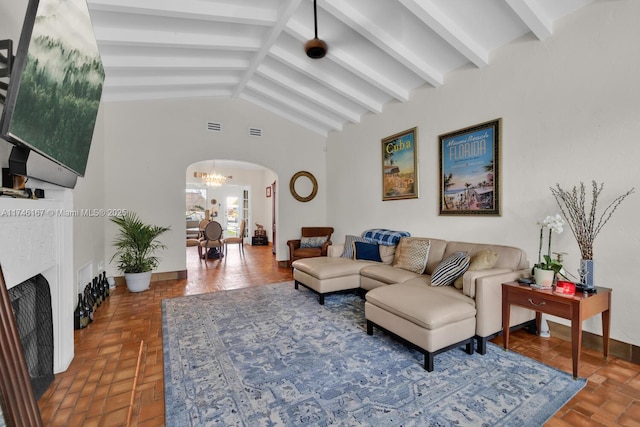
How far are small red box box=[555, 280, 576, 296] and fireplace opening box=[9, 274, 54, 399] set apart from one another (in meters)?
3.65

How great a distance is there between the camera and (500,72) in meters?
3.02

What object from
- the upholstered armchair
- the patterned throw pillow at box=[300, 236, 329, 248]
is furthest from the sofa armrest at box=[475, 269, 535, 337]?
the patterned throw pillow at box=[300, 236, 329, 248]

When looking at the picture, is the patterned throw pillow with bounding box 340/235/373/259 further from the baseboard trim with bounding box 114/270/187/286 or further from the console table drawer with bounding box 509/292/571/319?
the baseboard trim with bounding box 114/270/187/286

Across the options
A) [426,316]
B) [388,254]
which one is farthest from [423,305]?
[388,254]

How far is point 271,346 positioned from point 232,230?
880cm

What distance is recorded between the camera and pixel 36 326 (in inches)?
77.1

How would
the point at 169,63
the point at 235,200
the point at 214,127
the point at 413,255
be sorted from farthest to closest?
the point at 235,200 → the point at 214,127 → the point at 169,63 → the point at 413,255

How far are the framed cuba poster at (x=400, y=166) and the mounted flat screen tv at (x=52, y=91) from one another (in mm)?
3643

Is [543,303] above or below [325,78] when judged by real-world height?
below

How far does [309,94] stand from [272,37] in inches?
56.5

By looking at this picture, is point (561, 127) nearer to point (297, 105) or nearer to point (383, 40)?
point (383, 40)

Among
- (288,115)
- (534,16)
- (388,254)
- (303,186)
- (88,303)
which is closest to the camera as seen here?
(534,16)

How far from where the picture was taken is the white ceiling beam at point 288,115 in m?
5.50

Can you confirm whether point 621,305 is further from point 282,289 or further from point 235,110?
point 235,110
